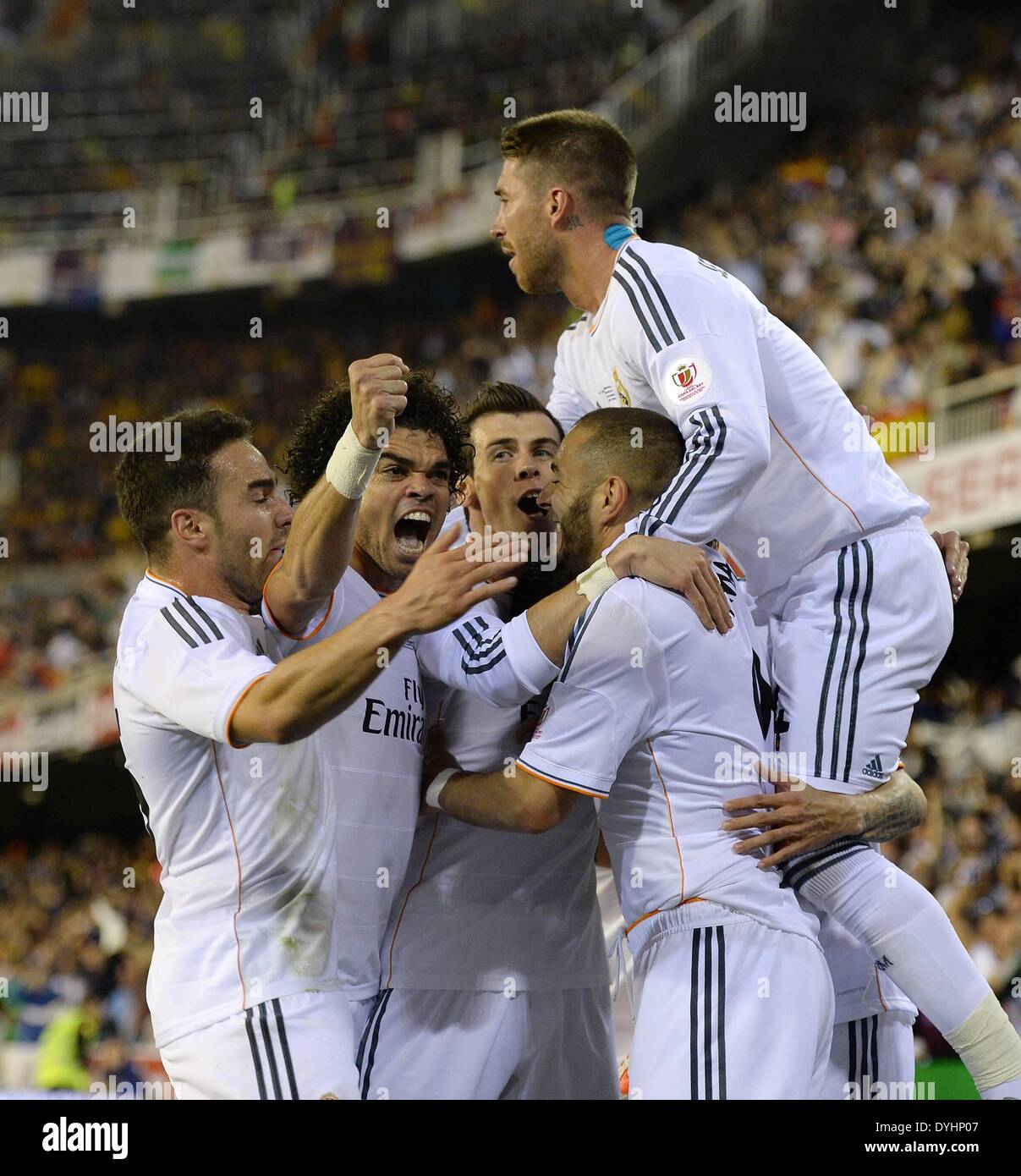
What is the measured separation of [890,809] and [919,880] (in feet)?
24.6

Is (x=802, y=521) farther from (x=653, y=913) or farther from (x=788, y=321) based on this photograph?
(x=788, y=321)

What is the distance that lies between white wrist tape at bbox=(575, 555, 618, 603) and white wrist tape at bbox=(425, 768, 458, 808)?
64 cm

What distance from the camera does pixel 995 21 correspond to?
15648mm

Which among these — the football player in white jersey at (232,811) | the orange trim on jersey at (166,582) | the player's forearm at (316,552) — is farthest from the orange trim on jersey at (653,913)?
the orange trim on jersey at (166,582)

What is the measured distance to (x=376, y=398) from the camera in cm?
370

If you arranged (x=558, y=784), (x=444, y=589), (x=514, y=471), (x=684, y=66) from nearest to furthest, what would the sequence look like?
(x=444, y=589)
(x=558, y=784)
(x=514, y=471)
(x=684, y=66)

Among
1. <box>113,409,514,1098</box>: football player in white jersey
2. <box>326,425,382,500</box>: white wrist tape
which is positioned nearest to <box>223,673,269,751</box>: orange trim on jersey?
<box>113,409,514,1098</box>: football player in white jersey

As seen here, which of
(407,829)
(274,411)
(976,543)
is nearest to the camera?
(407,829)

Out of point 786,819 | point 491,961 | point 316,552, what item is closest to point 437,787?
point 491,961

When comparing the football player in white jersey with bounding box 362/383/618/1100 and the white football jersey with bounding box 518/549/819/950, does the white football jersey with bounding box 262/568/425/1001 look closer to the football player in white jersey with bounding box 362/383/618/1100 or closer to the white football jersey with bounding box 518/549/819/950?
the football player in white jersey with bounding box 362/383/618/1100
